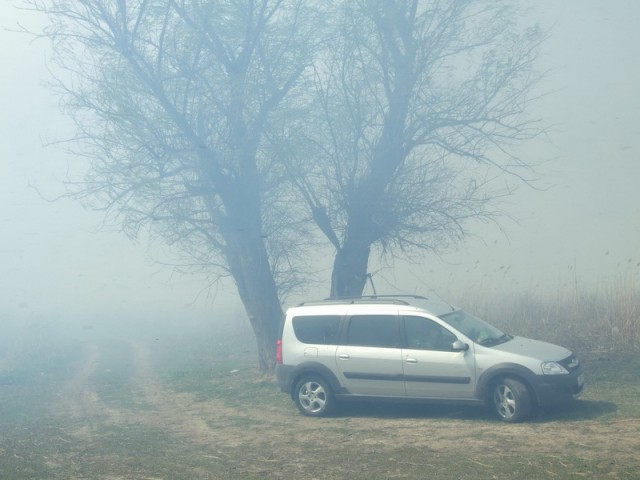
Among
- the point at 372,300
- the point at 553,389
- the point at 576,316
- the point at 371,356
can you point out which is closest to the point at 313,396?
the point at 371,356

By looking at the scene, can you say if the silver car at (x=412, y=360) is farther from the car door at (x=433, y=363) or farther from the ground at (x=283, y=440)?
the ground at (x=283, y=440)

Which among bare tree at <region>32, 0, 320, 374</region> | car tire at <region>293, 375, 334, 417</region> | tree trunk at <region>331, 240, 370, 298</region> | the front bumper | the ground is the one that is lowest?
the ground

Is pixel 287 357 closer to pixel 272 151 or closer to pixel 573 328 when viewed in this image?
pixel 272 151

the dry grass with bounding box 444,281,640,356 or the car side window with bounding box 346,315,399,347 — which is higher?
the dry grass with bounding box 444,281,640,356

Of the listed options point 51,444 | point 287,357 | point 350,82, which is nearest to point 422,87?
point 350,82

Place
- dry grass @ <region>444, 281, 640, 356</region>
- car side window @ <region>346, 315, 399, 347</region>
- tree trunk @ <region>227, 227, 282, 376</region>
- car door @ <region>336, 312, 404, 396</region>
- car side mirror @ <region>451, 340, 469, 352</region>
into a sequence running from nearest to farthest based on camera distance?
1. car side mirror @ <region>451, 340, 469, 352</region>
2. car door @ <region>336, 312, 404, 396</region>
3. car side window @ <region>346, 315, 399, 347</region>
4. dry grass @ <region>444, 281, 640, 356</region>
5. tree trunk @ <region>227, 227, 282, 376</region>

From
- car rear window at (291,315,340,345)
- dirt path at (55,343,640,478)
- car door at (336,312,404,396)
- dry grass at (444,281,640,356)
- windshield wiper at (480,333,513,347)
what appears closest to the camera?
dirt path at (55,343,640,478)

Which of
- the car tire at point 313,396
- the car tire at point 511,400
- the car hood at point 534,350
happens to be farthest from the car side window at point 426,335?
the car tire at point 313,396

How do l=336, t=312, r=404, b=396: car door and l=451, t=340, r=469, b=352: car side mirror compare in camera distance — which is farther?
l=336, t=312, r=404, b=396: car door

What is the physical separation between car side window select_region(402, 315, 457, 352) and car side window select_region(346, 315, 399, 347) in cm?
21

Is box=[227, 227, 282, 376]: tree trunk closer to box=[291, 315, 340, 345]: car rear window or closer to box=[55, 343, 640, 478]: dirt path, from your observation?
box=[55, 343, 640, 478]: dirt path

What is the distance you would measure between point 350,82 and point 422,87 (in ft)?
5.23

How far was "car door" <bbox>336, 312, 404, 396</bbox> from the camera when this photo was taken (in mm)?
11882

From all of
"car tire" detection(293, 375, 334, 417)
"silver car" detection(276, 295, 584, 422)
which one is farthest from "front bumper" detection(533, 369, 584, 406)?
"car tire" detection(293, 375, 334, 417)
